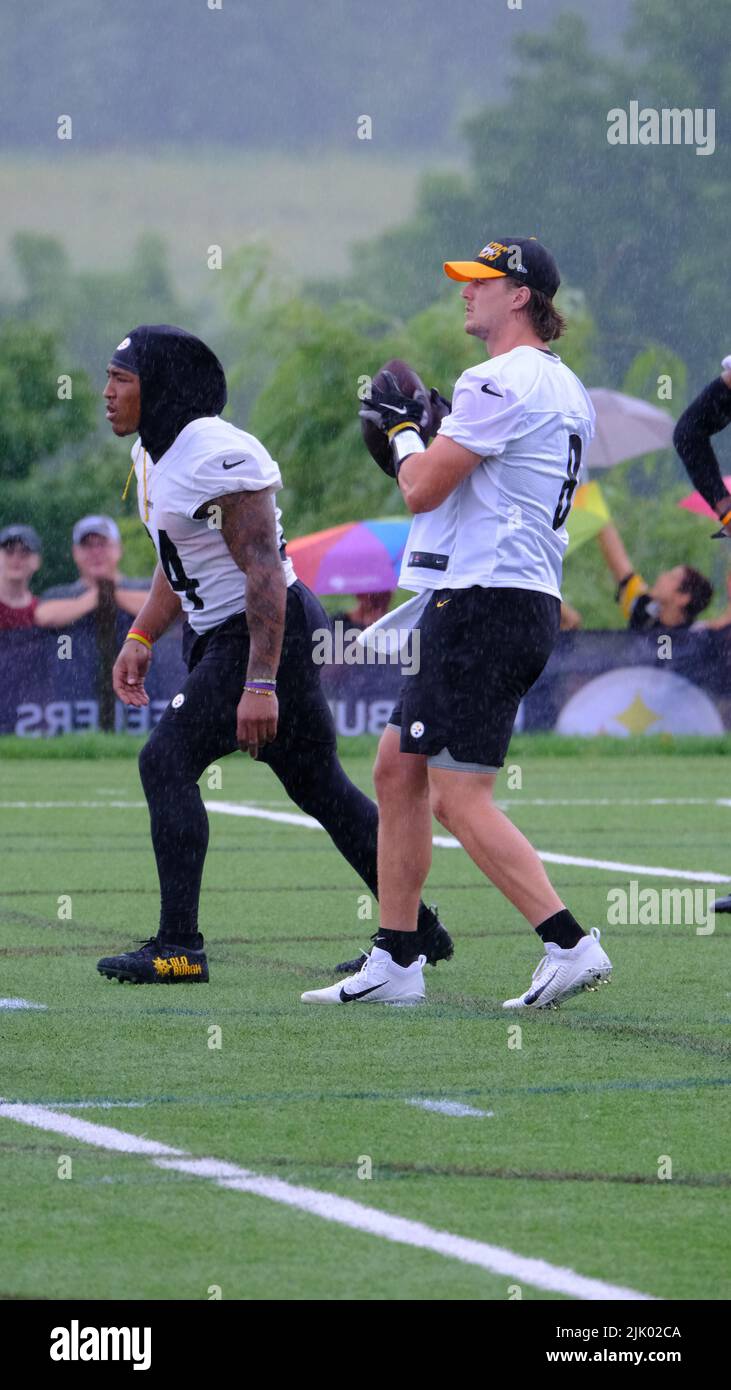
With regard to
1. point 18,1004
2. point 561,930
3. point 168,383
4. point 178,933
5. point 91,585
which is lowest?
point 18,1004

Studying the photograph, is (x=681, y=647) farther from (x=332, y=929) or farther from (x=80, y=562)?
(x=332, y=929)

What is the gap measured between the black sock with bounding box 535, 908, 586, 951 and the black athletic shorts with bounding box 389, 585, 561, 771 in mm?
460

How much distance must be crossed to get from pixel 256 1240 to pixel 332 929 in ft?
16.3

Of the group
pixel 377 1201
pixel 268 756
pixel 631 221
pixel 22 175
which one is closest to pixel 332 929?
pixel 268 756

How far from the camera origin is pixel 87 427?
4781 cm

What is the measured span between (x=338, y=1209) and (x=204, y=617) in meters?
3.47

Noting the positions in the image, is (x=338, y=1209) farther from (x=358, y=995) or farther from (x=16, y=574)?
(x=16, y=574)

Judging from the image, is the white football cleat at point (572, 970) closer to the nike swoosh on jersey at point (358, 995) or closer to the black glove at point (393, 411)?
the nike swoosh on jersey at point (358, 995)

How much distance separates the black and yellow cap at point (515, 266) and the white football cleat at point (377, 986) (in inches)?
77.6

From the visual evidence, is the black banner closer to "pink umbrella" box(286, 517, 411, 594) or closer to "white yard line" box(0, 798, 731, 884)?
"pink umbrella" box(286, 517, 411, 594)

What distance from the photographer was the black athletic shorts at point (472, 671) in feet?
23.4

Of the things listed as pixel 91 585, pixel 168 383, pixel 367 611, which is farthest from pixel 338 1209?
pixel 367 611

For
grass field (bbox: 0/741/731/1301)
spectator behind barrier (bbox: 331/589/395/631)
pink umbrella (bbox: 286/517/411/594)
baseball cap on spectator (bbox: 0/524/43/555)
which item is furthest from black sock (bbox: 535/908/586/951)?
pink umbrella (bbox: 286/517/411/594)

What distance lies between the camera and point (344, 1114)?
562cm
